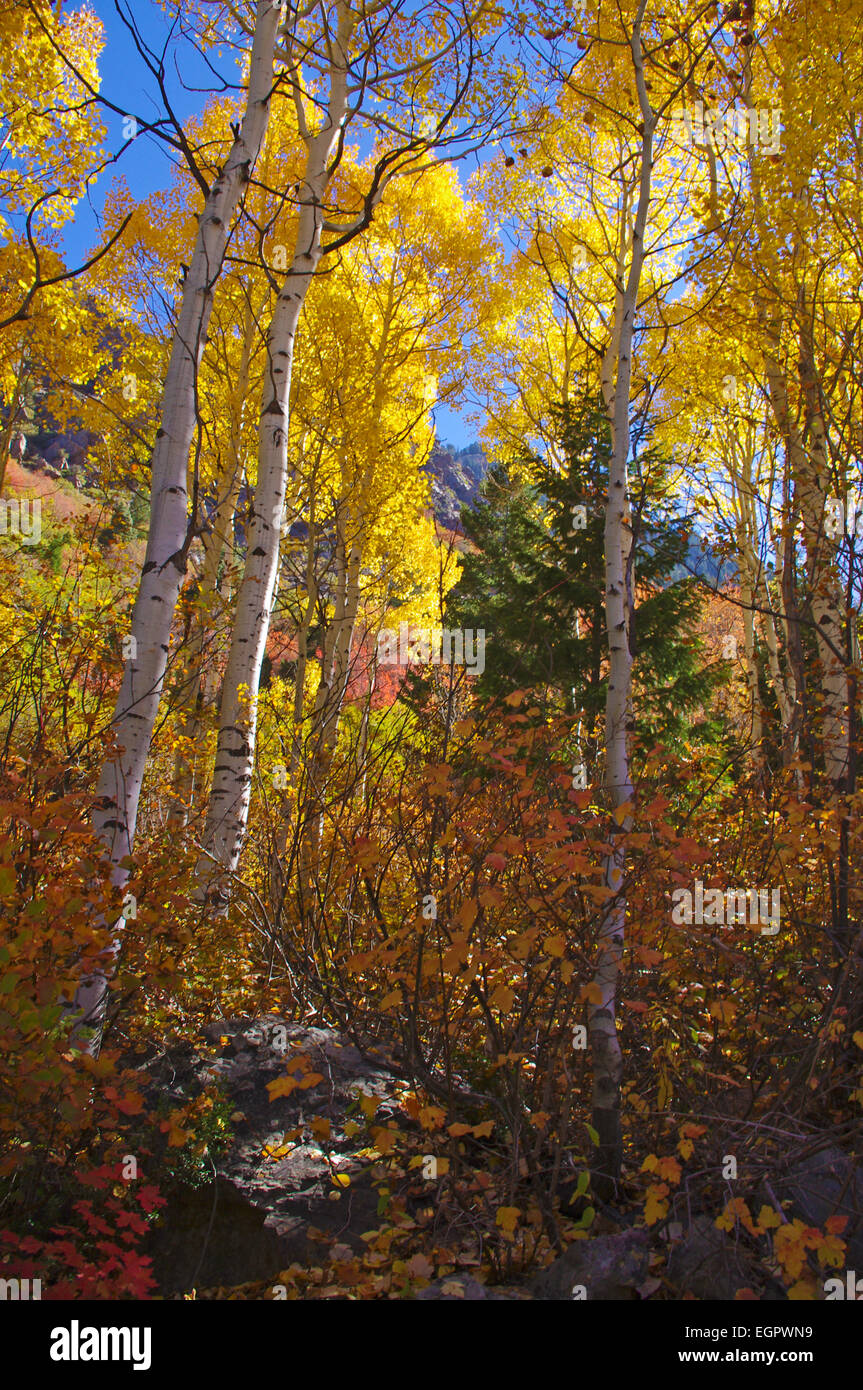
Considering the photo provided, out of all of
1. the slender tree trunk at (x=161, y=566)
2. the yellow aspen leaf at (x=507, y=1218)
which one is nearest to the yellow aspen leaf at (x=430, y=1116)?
the yellow aspen leaf at (x=507, y=1218)

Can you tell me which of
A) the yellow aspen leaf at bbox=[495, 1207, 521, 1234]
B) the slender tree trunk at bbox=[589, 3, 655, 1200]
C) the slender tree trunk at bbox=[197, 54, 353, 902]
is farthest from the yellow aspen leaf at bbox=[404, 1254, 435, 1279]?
the slender tree trunk at bbox=[197, 54, 353, 902]

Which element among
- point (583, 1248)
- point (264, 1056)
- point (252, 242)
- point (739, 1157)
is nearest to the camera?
point (583, 1248)

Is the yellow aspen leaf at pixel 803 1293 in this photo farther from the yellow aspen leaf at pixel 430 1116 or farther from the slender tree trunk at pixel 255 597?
the slender tree trunk at pixel 255 597

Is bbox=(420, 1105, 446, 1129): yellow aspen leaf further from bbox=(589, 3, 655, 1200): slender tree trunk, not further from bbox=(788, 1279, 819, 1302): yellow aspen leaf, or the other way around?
→ bbox=(788, 1279, 819, 1302): yellow aspen leaf

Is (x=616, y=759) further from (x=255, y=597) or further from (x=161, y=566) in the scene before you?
(x=255, y=597)

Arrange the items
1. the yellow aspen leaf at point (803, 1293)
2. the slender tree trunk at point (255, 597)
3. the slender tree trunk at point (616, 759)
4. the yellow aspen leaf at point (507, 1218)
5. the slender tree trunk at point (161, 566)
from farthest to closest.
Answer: the slender tree trunk at point (255, 597) → the slender tree trunk at point (161, 566) → the slender tree trunk at point (616, 759) → the yellow aspen leaf at point (507, 1218) → the yellow aspen leaf at point (803, 1293)

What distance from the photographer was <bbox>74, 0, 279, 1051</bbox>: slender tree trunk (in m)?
2.78

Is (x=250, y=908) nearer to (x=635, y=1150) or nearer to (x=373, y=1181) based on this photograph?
(x=373, y=1181)

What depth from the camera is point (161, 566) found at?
294 cm

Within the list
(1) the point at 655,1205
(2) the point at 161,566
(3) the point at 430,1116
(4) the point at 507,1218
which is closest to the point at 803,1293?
(1) the point at 655,1205

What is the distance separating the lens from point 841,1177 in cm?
222

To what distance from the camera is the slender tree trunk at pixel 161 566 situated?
278cm
